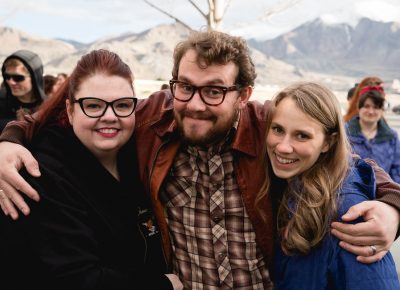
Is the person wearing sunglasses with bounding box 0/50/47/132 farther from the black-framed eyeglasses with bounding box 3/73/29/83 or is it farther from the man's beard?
the man's beard

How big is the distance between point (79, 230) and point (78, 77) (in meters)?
0.79

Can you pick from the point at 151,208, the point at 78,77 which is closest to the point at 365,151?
the point at 151,208

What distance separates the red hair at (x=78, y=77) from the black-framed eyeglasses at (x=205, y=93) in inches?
11.1

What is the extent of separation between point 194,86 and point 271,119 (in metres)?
0.46

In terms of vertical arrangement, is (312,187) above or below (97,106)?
below

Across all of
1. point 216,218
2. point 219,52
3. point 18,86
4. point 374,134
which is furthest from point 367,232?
point 18,86

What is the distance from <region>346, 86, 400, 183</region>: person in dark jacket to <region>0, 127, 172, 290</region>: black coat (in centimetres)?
301

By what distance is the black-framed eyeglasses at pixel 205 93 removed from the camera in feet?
7.55

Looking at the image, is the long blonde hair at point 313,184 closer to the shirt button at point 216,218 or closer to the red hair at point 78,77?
the shirt button at point 216,218

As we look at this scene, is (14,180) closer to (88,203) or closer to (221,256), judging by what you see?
(88,203)

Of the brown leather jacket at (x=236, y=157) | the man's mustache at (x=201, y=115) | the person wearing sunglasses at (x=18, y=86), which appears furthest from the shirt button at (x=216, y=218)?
the person wearing sunglasses at (x=18, y=86)

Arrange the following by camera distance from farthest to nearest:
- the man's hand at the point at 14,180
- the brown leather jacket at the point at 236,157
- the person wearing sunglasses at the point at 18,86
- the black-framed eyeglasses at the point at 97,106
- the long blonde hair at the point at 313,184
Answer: the person wearing sunglasses at the point at 18,86, the brown leather jacket at the point at 236,157, the black-framed eyeglasses at the point at 97,106, the long blonde hair at the point at 313,184, the man's hand at the point at 14,180

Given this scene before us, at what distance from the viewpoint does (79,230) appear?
189 cm

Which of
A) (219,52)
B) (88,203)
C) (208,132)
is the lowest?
(88,203)
